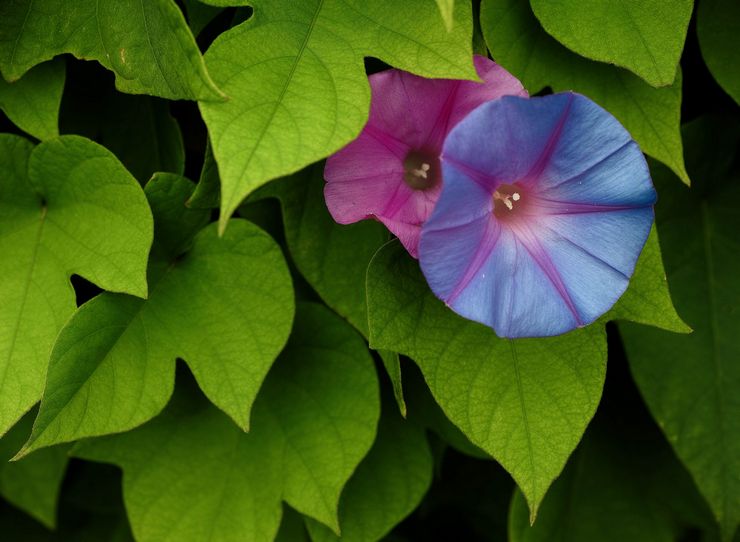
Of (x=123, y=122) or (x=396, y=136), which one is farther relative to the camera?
(x=123, y=122)

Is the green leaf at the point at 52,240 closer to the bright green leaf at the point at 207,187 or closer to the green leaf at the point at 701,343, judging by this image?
the bright green leaf at the point at 207,187

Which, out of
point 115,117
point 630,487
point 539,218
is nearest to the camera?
point 539,218

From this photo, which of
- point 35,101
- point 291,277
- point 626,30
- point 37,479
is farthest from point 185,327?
point 626,30

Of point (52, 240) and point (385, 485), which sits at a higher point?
point (52, 240)

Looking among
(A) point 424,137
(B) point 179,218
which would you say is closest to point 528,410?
(A) point 424,137

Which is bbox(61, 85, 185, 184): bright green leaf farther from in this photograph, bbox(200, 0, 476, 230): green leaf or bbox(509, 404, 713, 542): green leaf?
bbox(509, 404, 713, 542): green leaf

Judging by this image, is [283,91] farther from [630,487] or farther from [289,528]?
[630,487]

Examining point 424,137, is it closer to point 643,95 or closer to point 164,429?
point 643,95
